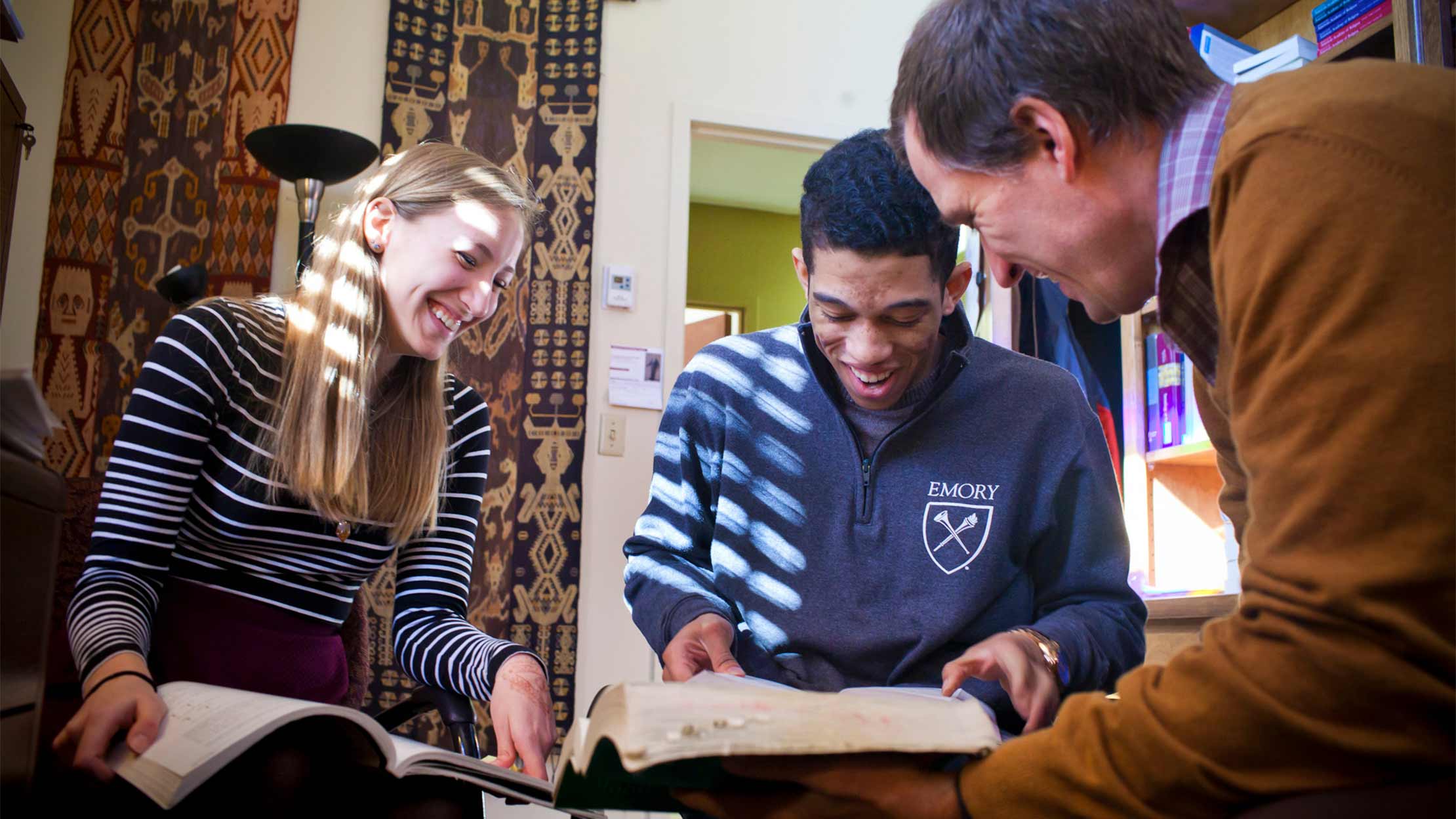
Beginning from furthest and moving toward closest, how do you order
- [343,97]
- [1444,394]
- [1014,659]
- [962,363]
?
1. [343,97]
2. [962,363]
3. [1014,659]
4. [1444,394]

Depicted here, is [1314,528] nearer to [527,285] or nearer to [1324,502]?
[1324,502]

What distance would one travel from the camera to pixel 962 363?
1.52 m

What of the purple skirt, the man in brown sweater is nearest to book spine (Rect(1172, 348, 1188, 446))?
the man in brown sweater

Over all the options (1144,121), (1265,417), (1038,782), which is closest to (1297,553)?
(1265,417)

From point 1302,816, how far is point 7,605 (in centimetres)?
78

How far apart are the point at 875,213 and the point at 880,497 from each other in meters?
0.37

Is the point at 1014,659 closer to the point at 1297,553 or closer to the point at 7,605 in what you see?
the point at 1297,553

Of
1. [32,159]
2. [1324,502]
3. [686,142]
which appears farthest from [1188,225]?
[32,159]

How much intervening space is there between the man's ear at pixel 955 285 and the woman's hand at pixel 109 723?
1.03 metres

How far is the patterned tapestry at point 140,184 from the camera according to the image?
291 cm

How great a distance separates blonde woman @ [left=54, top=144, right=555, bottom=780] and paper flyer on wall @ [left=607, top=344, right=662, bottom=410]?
1.54 m

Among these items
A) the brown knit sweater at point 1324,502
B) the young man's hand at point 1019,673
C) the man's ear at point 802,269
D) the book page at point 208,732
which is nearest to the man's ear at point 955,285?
the man's ear at point 802,269

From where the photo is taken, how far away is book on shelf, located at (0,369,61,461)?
2.35ft

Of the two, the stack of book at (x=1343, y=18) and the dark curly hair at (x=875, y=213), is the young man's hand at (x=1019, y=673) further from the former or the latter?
the stack of book at (x=1343, y=18)
